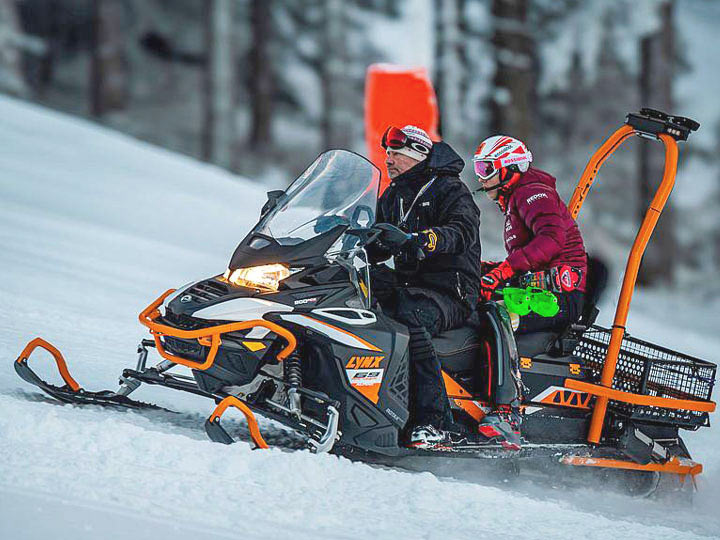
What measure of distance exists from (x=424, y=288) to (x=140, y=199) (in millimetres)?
7262

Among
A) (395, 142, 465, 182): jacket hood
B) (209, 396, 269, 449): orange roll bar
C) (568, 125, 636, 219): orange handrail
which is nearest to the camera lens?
(209, 396, 269, 449): orange roll bar

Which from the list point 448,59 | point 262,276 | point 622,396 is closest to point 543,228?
point 622,396

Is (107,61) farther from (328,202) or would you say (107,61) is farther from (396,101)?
(328,202)

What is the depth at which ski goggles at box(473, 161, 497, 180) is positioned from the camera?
18.3ft

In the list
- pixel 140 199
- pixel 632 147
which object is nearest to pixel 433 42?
pixel 632 147

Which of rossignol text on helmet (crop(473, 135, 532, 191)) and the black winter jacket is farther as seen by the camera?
rossignol text on helmet (crop(473, 135, 532, 191))

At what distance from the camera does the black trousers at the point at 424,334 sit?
15.9 ft

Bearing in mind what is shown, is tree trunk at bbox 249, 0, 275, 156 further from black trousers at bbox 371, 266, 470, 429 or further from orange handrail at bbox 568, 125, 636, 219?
black trousers at bbox 371, 266, 470, 429

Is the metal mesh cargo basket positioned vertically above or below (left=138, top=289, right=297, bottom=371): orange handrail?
below

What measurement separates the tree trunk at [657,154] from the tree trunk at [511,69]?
7.19 feet

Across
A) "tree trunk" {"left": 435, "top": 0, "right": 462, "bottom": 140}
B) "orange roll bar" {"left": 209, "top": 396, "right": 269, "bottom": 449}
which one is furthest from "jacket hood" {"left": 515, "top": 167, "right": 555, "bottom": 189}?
"tree trunk" {"left": 435, "top": 0, "right": 462, "bottom": 140}

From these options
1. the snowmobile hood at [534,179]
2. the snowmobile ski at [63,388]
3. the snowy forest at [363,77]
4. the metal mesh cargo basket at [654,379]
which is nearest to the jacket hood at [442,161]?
the snowmobile hood at [534,179]

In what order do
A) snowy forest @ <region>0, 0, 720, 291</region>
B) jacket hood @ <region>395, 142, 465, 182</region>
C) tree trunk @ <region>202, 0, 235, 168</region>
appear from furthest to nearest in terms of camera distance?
1. snowy forest @ <region>0, 0, 720, 291</region>
2. tree trunk @ <region>202, 0, 235, 168</region>
3. jacket hood @ <region>395, 142, 465, 182</region>

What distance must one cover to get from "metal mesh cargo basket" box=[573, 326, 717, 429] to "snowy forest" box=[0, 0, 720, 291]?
1205cm
